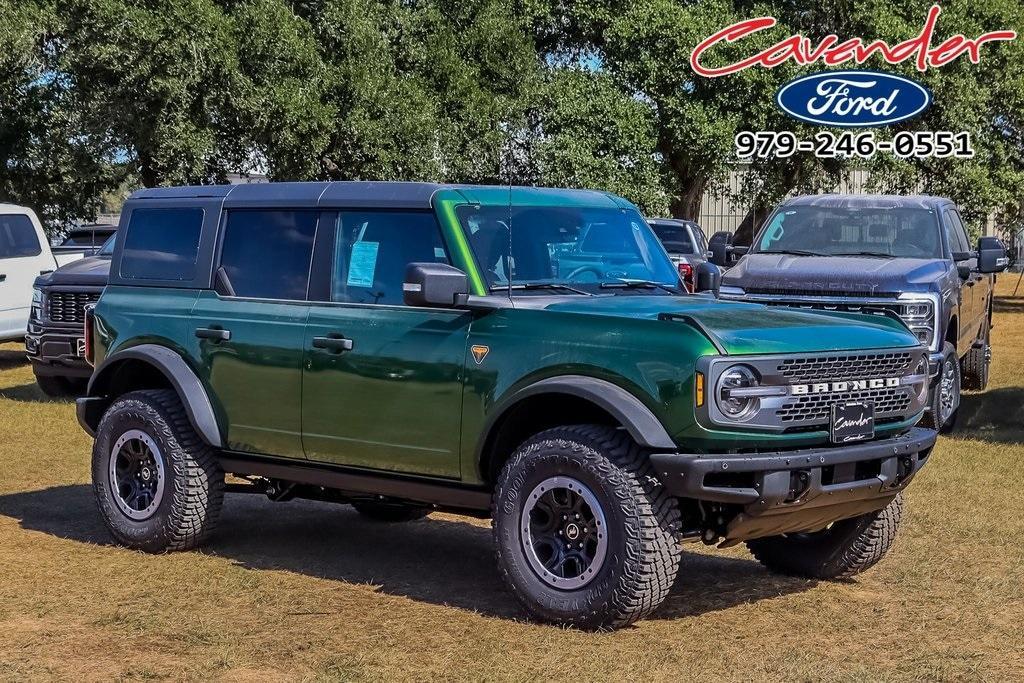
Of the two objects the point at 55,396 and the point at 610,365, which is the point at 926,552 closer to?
the point at 610,365

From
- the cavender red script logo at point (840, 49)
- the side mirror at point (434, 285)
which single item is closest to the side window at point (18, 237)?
the side mirror at point (434, 285)

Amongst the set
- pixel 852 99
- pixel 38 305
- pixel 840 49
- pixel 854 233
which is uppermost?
pixel 840 49

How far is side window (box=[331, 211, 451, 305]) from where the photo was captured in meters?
7.51

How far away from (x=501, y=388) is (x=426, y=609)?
3.58ft

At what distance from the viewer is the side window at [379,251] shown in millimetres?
7512

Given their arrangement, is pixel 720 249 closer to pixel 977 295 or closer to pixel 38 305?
pixel 977 295

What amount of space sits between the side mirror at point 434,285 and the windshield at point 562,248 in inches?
11.1

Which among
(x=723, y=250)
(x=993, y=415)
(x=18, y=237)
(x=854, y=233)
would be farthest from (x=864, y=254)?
(x=18, y=237)

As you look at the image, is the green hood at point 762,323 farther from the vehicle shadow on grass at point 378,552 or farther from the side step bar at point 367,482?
the vehicle shadow on grass at point 378,552

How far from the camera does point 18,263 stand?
1898 cm

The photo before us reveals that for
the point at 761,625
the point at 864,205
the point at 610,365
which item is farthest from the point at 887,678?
the point at 864,205

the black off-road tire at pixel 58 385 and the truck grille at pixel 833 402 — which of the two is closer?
the truck grille at pixel 833 402

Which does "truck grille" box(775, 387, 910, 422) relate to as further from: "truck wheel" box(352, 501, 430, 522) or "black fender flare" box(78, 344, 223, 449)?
"truck wheel" box(352, 501, 430, 522)

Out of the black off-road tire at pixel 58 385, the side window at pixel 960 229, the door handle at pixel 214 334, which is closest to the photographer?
the door handle at pixel 214 334
